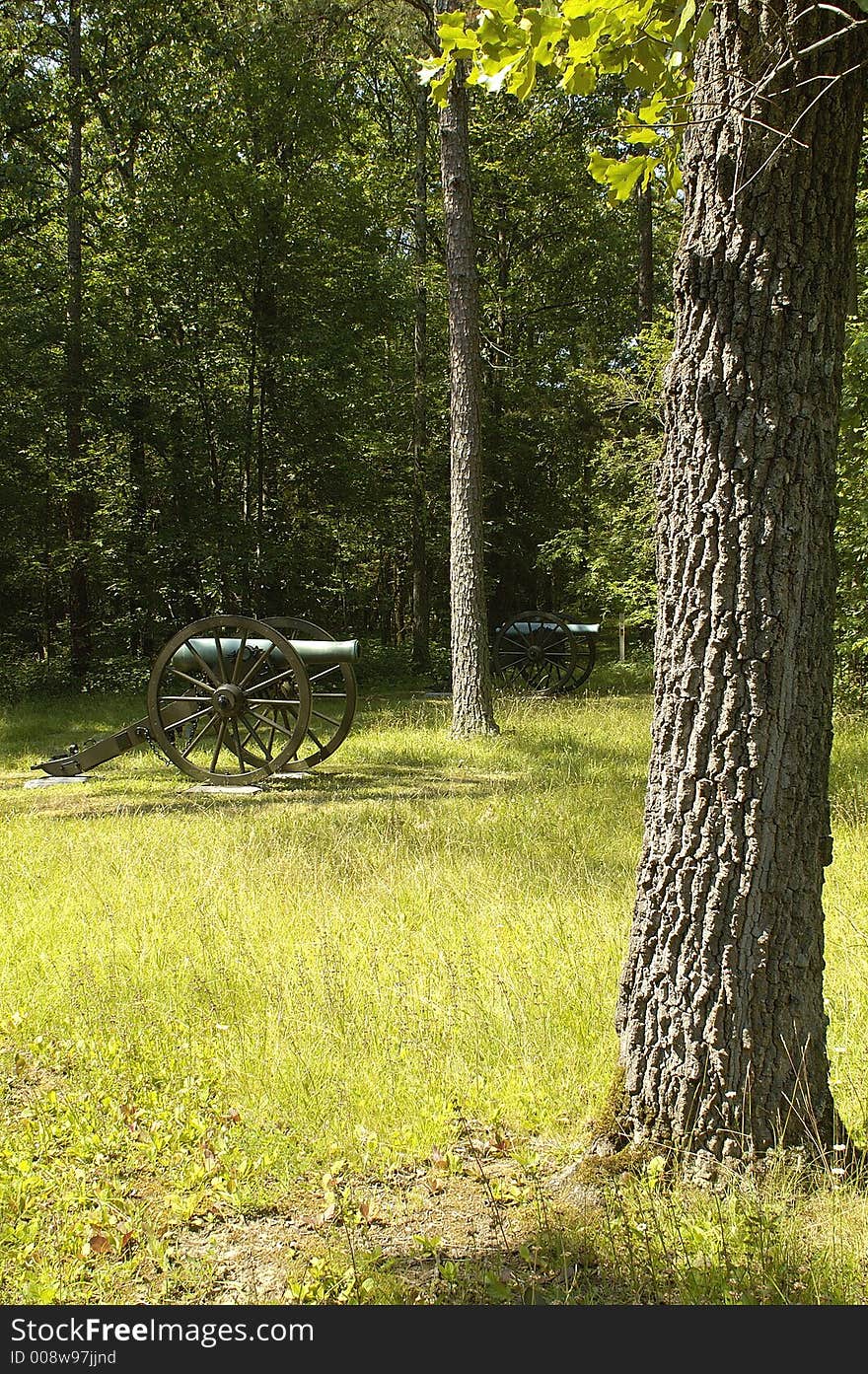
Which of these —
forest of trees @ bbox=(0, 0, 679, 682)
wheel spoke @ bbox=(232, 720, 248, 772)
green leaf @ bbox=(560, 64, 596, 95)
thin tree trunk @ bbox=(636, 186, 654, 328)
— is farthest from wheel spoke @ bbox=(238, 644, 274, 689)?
thin tree trunk @ bbox=(636, 186, 654, 328)

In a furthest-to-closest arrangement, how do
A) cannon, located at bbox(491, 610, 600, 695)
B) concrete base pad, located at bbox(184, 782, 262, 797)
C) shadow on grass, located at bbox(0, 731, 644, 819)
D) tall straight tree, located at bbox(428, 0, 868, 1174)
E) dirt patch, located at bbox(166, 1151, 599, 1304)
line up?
1. cannon, located at bbox(491, 610, 600, 695)
2. concrete base pad, located at bbox(184, 782, 262, 797)
3. shadow on grass, located at bbox(0, 731, 644, 819)
4. tall straight tree, located at bbox(428, 0, 868, 1174)
5. dirt patch, located at bbox(166, 1151, 599, 1304)

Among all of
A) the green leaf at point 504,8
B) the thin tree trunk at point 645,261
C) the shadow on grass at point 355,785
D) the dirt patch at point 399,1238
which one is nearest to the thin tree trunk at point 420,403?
the thin tree trunk at point 645,261

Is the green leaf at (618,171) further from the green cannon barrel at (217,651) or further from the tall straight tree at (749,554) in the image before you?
the green cannon barrel at (217,651)

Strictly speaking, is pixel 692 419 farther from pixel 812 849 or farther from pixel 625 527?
pixel 625 527

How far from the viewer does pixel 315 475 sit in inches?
728

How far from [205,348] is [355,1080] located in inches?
637

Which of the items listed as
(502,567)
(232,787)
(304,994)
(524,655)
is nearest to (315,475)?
(524,655)

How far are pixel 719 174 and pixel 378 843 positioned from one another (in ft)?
15.3

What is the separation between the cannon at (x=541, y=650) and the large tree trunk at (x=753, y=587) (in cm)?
1410

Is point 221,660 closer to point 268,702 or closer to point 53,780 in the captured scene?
point 268,702

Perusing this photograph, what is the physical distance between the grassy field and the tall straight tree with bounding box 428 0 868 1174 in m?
0.37

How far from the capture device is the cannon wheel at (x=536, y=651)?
1719cm

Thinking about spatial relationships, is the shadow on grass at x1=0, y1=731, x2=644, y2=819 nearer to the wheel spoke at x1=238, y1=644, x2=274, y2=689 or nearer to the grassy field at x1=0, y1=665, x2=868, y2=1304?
Answer: the wheel spoke at x1=238, y1=644, x2=274, y2=689

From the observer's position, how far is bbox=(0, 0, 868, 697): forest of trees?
16.7 metres
